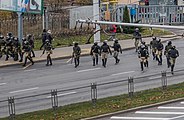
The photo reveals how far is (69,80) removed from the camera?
94.3ft

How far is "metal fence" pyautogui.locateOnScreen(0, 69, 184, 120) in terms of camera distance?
2081 cm

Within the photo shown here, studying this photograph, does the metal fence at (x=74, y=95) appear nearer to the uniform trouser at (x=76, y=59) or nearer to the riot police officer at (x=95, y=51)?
the riot police officer at (x=95, y=51)

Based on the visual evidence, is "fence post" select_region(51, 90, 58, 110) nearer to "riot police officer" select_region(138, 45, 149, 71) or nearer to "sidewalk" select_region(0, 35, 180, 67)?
"riot police officer" select_region(138, 45, 149, 71)

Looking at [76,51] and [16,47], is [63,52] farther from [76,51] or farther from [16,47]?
[76,51]

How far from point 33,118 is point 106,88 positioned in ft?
18.3

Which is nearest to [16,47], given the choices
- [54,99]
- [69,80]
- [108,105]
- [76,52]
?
[76,52]

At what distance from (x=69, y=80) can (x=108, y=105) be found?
660cm

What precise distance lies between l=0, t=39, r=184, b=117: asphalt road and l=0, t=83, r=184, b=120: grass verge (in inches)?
26.8

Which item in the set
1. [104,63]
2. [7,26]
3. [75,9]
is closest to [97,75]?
[104,63]

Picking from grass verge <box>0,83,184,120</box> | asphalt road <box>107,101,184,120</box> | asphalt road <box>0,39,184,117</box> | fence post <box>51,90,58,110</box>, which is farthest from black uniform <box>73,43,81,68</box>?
fence post <box>51,90,58,110</box>

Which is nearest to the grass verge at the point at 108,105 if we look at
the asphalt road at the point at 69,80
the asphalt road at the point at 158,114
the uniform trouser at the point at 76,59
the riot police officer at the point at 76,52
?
the asphalt road at the point at 158,114

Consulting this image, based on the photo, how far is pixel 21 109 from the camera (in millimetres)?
21219

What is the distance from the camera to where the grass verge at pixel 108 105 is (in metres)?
20.7

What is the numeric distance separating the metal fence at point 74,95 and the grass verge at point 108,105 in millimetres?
291
